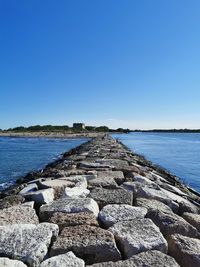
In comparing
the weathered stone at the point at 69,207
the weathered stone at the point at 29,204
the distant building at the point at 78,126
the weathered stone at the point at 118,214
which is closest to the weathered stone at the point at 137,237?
the weathered stone at the point at 118,214

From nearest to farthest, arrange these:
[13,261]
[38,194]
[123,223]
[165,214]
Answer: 1. [13,261]
2. [123,223]
3. [165,214]
4. [38,194]

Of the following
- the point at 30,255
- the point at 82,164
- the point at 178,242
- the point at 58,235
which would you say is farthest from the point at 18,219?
the point at 82,164

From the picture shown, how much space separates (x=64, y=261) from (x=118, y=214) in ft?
2.96

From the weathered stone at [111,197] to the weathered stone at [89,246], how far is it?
0.88 m

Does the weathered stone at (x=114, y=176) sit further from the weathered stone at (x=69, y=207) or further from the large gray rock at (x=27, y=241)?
the large gray rock at (x=27, y=241)

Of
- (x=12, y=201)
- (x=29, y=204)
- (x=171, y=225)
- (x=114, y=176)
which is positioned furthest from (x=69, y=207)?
(x=114, y=176)

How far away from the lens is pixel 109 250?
2068 millimetres

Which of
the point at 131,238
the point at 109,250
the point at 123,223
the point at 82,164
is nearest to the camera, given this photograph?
the point at 109,250

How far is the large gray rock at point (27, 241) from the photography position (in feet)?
6.42

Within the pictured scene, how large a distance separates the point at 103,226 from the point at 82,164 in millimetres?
3567

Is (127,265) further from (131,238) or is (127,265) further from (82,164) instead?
(82,164)

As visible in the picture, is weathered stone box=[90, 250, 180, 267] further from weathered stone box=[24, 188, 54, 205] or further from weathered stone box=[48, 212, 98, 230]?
weathered stone box=[24, 188, 54, 205]

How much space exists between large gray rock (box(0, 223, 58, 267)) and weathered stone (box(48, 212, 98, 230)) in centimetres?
15

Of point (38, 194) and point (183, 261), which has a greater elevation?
point (38, 194)
